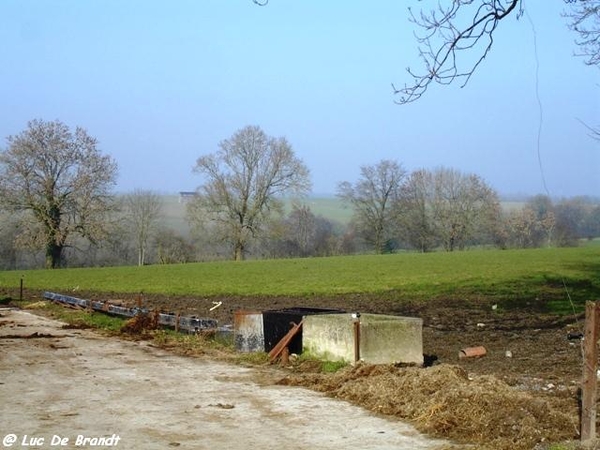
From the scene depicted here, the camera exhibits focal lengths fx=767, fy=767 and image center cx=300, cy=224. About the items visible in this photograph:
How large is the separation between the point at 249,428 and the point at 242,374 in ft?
12.0

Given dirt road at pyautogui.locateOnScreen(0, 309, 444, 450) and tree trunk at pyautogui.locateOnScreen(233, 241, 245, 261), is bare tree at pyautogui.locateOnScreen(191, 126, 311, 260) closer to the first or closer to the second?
tree trunk at pyautogui.locateOnScreen(233, 241, 245, 261)

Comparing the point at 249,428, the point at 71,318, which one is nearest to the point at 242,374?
the point at 249,428

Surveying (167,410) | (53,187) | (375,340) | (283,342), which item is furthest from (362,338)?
(53,187)

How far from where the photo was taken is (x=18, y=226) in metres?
58.5

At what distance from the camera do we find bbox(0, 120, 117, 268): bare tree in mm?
57562

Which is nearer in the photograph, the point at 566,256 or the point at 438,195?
the point at 566,256

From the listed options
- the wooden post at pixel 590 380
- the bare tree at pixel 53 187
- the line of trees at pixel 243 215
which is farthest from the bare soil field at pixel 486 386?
the bare tree at pixel 53 187

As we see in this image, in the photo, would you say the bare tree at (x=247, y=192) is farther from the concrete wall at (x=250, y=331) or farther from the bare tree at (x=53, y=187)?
the concrete wall at (x=250, y=331)

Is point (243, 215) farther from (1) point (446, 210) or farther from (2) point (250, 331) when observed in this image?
(2) point (250, 331)

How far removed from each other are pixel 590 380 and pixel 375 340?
4.84 m

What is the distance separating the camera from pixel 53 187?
58.4 m

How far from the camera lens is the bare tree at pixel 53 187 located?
5756 cm

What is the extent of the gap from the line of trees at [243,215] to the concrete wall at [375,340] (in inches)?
1104

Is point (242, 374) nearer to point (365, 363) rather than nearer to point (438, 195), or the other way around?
point (365, 363)
